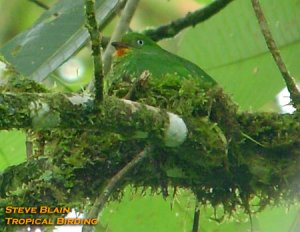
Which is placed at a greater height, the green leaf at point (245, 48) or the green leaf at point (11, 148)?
the green leaf at point (245, 48)

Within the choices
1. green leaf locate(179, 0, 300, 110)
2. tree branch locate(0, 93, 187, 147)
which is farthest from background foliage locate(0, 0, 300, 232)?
tree branch locate(0, 93, 187, 147)

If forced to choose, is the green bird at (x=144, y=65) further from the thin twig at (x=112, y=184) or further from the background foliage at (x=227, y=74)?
the thin twig at (x=112, y=184)

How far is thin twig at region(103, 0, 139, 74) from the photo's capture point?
15.8ft

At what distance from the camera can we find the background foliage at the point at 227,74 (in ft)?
15.0

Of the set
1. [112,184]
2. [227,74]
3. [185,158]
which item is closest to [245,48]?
[227,74]

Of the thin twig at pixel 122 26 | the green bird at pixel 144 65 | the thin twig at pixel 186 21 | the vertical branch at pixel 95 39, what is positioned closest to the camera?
the vertical branch at pixel 95 39

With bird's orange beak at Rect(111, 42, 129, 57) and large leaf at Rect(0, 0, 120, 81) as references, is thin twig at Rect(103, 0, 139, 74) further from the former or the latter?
large leaf at Rect(0, 0, 120, 81)

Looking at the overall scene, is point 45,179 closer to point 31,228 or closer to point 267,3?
point 31,228

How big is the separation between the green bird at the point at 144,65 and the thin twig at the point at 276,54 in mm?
311

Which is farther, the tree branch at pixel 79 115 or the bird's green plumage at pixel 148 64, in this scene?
the bird's green plumage at pixel 148 64

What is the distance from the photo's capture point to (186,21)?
519 cm

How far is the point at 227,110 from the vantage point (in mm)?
3844

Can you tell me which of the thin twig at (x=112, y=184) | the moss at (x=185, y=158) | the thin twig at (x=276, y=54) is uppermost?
the thin twig at (x=276, y=54)

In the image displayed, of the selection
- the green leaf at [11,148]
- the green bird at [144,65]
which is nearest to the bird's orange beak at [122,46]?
the green bird at [144,65]
